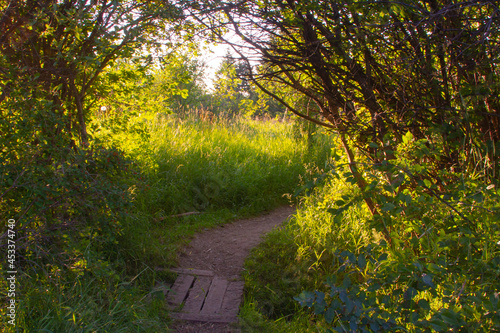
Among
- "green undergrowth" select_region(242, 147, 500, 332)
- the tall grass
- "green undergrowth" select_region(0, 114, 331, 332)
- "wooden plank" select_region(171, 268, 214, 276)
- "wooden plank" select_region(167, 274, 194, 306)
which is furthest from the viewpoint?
the tall grass

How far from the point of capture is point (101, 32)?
10.4ft

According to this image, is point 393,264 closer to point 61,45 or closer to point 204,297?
point 204,297

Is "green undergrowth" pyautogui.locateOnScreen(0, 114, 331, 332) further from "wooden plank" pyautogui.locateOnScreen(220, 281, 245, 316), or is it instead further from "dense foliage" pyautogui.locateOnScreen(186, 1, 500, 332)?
"dense foliage" pyautogui.locateOnScreen(186, 1, 500, 332)

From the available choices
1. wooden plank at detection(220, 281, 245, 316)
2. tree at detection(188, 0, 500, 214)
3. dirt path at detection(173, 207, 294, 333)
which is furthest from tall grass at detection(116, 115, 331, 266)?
tree at detection(188, 0, 500, 214)

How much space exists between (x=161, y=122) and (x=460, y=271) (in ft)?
20.7

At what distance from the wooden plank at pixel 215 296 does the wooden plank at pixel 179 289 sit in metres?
0.23

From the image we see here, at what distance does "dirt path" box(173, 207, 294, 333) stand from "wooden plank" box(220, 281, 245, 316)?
0.15 meters

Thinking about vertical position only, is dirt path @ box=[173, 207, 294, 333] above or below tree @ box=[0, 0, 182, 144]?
below

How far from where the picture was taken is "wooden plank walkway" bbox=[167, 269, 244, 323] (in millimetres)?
3137

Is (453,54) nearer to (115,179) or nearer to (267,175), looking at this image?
(115,179)

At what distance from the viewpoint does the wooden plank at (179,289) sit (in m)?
3.34

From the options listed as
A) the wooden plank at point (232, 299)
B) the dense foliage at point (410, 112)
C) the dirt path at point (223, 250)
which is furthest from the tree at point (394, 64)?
the dirt path at point (223, 250)

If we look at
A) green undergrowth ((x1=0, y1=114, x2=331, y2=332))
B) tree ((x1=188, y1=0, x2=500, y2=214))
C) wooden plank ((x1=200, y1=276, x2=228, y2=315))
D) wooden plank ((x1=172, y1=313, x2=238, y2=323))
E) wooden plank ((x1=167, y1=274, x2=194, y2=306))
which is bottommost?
wooden plank ((x1=172, y1=313, x2=238, y2=323))

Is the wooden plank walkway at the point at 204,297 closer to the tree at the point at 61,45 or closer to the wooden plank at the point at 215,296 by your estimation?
the wooden plank at the point at 215,296
